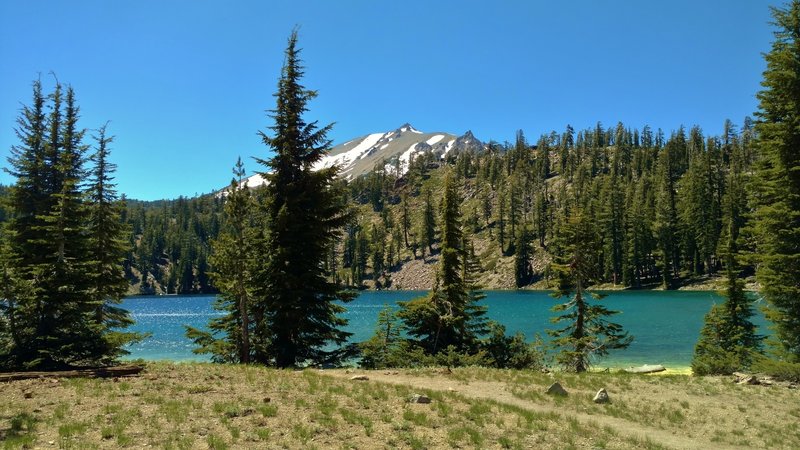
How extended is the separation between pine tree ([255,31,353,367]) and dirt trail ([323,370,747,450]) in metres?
3.96

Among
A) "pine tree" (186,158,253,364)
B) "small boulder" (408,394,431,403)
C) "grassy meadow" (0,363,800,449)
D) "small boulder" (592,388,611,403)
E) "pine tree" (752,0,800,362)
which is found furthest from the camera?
"pine tree" (186,158,253,364)

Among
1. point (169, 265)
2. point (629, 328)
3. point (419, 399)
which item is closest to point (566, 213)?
point (629, 328)

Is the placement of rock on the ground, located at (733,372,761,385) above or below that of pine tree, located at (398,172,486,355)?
below

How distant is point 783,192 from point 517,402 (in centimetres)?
1563

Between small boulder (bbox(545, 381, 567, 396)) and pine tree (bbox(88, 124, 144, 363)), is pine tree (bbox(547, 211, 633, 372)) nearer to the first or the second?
small boulder (bbox(545, 381, 567, 396))

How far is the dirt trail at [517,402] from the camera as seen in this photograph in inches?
454

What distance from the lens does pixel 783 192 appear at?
20.4 m

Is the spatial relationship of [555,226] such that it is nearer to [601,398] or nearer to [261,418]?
[601,398]

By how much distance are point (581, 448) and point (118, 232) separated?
83.4 ft

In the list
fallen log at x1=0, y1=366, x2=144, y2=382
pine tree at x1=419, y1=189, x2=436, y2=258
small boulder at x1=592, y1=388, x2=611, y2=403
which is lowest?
small boulder at x1=592, y1=388, x2=611, y2=403

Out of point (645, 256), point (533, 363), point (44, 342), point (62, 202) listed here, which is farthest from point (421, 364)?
point (645, 256)

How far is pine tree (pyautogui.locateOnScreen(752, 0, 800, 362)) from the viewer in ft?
65.7

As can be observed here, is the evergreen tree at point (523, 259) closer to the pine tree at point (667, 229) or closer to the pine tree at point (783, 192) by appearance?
the pine tree at point (667, 229)

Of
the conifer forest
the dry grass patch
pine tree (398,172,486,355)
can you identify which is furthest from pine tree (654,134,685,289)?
the dry grass patch
